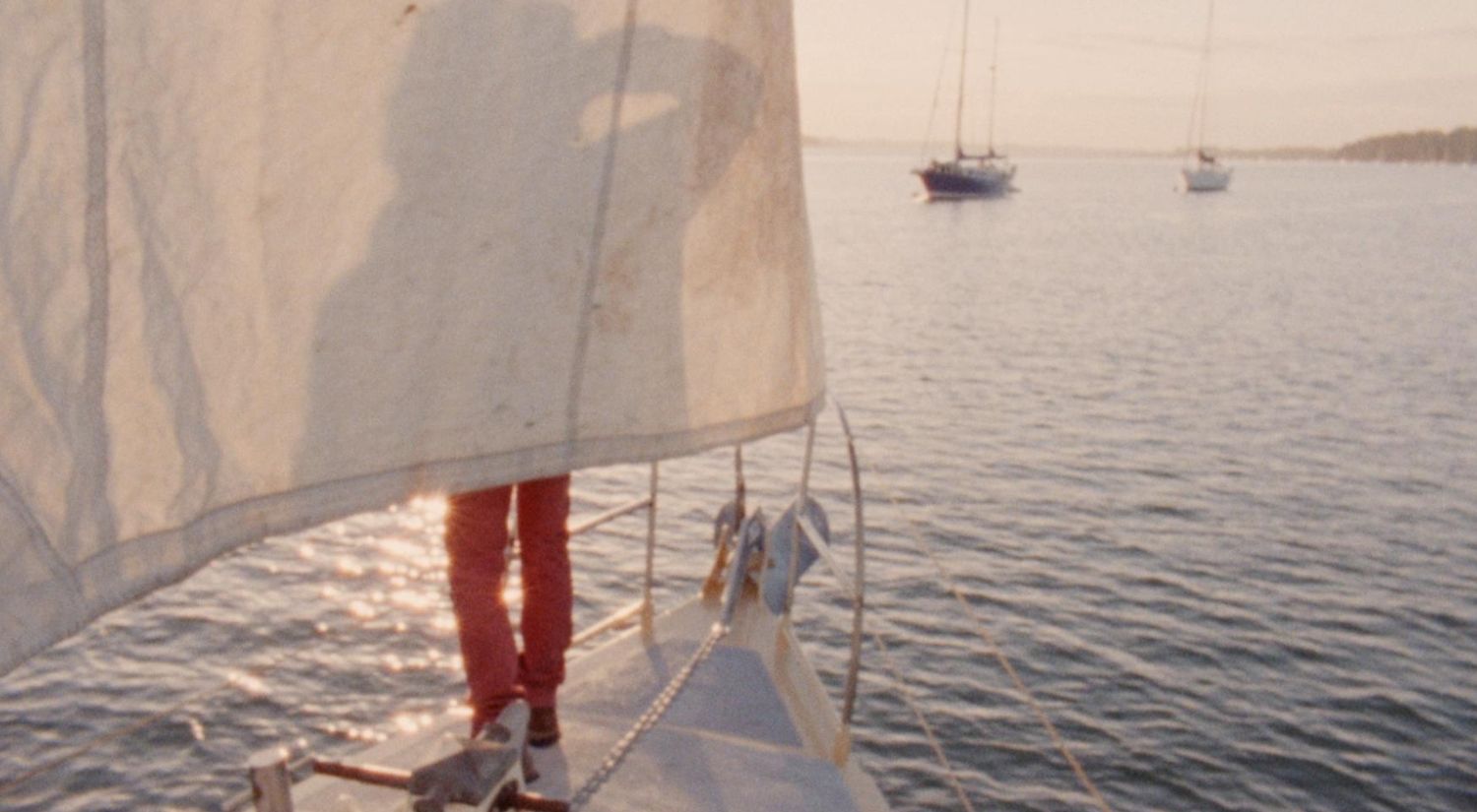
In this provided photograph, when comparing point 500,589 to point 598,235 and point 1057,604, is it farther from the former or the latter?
point 1057,604

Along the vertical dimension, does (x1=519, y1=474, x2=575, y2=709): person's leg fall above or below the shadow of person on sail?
below

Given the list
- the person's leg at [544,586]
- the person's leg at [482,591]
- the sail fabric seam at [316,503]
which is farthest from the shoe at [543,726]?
the sail fabric seam at [316,503]

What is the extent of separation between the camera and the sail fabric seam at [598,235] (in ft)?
8.11

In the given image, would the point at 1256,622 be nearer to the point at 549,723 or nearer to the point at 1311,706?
the point at 1311,706

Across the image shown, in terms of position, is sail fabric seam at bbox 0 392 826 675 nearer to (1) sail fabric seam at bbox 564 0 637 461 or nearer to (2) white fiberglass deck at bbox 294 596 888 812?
(1) sail fabric seam at bbox 564 0 637 461

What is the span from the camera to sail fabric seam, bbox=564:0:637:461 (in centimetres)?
247

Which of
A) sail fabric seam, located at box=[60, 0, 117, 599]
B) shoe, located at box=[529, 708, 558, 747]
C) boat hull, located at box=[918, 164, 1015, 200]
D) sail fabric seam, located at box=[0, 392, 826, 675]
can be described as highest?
boat hull, located at box=[918, 164, 1015, 200]

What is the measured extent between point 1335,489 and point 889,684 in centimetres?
1149

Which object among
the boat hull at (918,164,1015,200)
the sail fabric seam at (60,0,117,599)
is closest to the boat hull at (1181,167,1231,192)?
the boat hull at (918,164,1015,200)

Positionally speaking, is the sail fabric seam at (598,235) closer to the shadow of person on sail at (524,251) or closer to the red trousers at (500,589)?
the shadow of person on sail at (524,251)

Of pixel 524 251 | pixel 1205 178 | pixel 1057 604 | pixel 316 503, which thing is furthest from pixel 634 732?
pixel 1205 178

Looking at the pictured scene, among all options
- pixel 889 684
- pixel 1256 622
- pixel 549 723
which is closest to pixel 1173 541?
pixel 1256 622

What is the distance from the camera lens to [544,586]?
151 inches

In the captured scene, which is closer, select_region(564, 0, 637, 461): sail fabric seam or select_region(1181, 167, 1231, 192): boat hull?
select_region(564, 0, 637, 461): sail fabric seam
